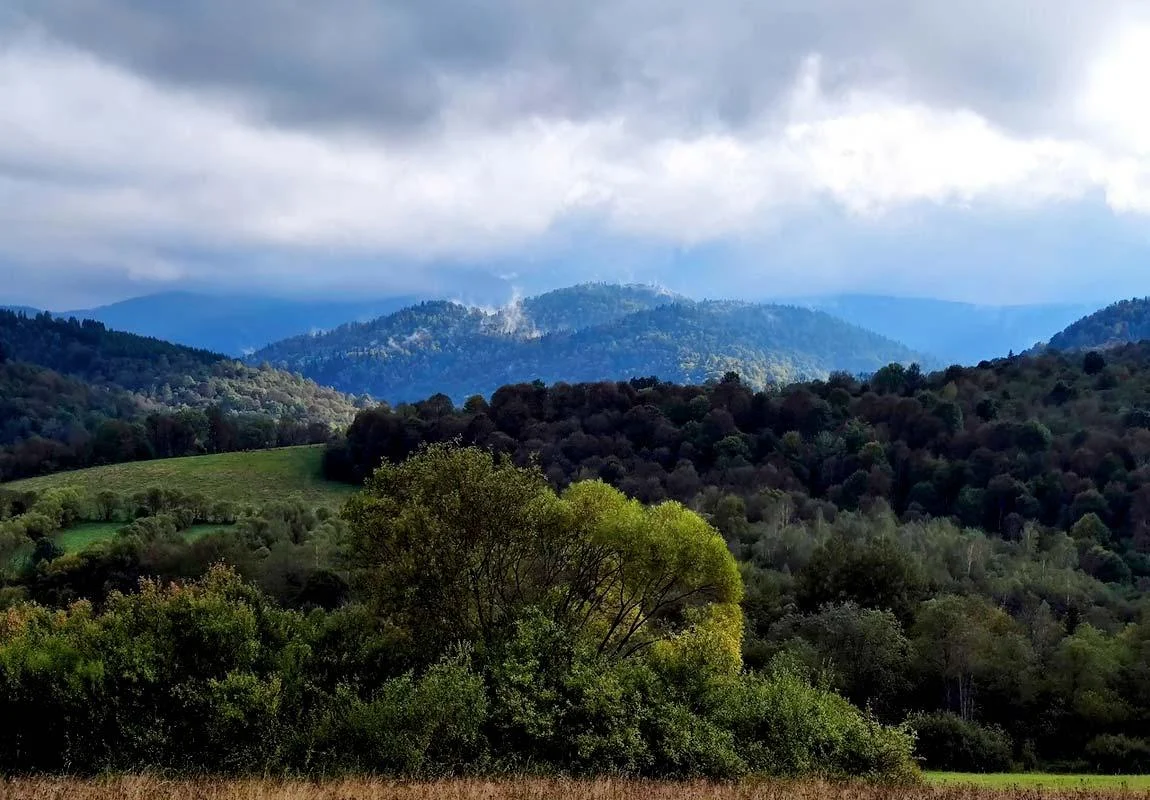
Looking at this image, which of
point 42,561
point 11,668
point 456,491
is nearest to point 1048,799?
point 456,491

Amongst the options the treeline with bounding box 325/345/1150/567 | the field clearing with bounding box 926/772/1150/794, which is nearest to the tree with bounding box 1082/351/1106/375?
the treeline with bounding box 325/345/1150/567

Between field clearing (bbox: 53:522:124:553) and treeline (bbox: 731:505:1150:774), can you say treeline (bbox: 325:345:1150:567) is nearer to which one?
treeline (bbox: 731:505:1150:774)

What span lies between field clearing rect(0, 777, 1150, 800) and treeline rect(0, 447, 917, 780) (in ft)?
7.92

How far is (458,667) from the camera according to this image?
21703 mm

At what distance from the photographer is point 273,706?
2147cm

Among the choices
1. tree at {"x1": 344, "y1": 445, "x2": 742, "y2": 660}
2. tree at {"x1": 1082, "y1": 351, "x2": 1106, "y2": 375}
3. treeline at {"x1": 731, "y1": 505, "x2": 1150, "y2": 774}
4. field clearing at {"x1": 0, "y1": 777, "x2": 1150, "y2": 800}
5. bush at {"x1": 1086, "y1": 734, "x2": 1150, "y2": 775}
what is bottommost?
bush at {"x1": 1086, "y1": 734, "x2": 1150, "y2": 775}

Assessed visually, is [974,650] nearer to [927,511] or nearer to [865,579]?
[865,579]

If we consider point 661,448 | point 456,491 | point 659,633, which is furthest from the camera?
point 661,448

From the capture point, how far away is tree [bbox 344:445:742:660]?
25359 millimetres

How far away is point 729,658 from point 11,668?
19192 millimetres

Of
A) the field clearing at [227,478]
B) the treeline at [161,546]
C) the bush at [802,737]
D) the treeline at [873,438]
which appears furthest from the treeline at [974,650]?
the field clearing at [227,478]

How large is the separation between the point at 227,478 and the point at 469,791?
9957 centimetres

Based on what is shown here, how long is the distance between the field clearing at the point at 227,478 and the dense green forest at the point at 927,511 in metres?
5.70

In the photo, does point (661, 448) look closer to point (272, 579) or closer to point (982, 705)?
point (272, 579)
